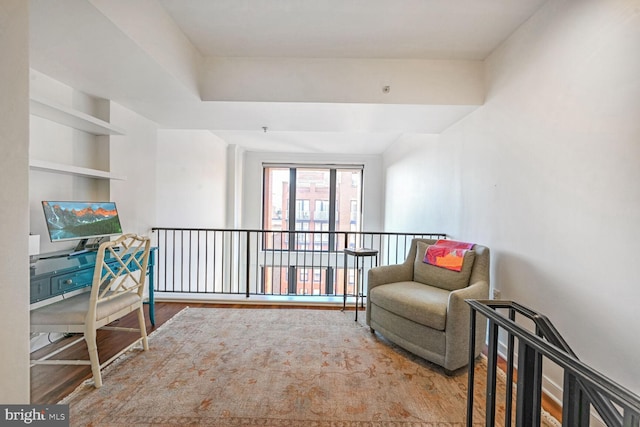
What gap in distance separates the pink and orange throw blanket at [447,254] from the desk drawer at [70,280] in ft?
9.53

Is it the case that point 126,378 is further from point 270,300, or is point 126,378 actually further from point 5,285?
point 270,300

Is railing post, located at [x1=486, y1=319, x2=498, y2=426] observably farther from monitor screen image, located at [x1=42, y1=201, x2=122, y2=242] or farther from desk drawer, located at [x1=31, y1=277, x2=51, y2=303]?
monitor screen image, located at [x1=42, y1=201, x2=122, y2=242]

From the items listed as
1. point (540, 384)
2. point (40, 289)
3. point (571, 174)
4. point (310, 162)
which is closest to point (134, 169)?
point (40, 289)

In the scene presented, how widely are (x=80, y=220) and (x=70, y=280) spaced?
0.61 m

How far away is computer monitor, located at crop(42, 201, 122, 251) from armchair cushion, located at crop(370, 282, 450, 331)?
2558 mm

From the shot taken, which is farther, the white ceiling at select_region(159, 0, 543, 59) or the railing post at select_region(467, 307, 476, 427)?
the white ceiling at select_region(159, 0, 543, 59)

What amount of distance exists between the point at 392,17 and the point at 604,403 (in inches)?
92.0

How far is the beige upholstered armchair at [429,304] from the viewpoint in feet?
6.30

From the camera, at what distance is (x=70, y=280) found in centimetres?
190

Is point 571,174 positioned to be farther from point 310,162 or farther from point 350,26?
point 310,162

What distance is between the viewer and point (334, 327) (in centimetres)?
272

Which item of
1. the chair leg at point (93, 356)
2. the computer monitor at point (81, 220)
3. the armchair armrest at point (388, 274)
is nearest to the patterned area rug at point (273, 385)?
the chair leg at point (93, 356)

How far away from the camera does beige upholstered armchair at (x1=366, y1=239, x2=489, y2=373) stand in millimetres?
1920

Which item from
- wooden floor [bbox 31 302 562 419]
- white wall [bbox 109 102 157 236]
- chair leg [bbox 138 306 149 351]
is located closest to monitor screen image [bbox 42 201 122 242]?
white wall [bbox 109 102 157 236]
